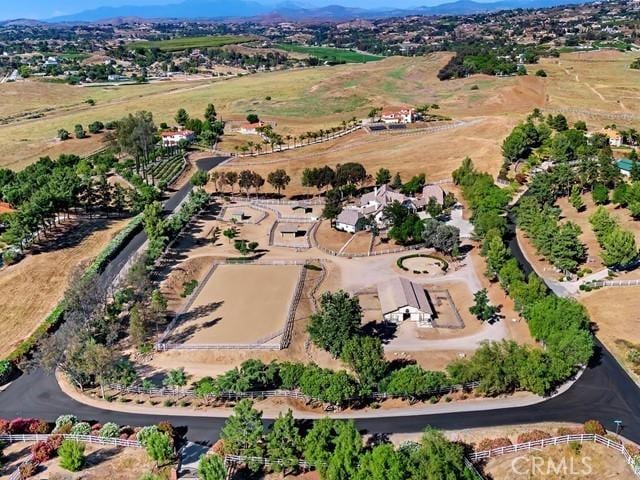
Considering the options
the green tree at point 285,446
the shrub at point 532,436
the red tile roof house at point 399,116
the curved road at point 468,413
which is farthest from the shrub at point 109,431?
the red tile roof house at point 399,116

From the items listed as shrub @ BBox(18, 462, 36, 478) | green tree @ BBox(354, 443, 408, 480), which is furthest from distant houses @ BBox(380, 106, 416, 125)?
shrub @ BBox(18, 462, 36, 478)

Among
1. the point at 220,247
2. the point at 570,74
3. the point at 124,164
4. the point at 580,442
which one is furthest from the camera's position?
the point at 570,74

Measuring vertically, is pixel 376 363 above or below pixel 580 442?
above

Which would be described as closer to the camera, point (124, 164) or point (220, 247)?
point (220, 247)

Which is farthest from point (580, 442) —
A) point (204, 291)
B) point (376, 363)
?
point (204, 291)

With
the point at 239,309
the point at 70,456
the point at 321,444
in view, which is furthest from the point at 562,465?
the point at 239,309

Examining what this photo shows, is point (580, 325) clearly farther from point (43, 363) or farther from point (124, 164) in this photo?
point (124, 164)

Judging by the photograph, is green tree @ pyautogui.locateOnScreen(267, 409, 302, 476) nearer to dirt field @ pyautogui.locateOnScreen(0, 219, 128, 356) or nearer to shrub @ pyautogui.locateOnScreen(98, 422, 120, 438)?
shrub @ pyautogui.locateOnScreen(98, 422, 120, 438)

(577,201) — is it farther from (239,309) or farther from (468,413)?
(239,309)
